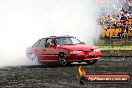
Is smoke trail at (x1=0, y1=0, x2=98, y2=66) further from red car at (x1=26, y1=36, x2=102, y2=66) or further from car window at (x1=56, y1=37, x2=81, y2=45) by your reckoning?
car window at (x1=56, y1=37, x2=81, y2=45)

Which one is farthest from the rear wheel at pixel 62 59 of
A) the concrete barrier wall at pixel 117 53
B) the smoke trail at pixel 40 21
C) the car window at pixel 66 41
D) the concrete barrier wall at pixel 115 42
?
the concrete barrier wall at pixel 115 42

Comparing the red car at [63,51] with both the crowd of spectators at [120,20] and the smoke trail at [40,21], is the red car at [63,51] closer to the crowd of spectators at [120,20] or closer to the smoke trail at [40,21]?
the smoke trail at [40,21]

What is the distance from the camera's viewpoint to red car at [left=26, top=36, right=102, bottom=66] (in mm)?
17719

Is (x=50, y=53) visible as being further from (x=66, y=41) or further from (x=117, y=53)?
(x=117, y=53)

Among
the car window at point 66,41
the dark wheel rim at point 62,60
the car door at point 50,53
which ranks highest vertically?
the car window at point 66,41

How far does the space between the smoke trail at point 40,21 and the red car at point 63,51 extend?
3.97 meters

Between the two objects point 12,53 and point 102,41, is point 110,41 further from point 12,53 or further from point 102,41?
point 12,53

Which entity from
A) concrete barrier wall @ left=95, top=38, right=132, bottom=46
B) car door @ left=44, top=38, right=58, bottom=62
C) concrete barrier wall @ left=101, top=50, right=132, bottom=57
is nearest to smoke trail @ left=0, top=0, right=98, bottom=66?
concrete barrier wall @ left=95, top=38, right=132, bottom=46

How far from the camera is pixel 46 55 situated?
18.8 meters

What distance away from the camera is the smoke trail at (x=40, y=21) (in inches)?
1080

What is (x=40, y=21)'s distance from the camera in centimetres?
3244

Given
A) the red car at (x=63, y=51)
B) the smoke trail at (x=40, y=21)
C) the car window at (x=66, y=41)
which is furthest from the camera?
the smoke trail at (x=40, y=21)

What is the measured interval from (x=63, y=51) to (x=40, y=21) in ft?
48.1

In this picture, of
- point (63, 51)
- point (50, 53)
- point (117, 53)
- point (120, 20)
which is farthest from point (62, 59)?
Result: point (120, 20)
